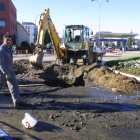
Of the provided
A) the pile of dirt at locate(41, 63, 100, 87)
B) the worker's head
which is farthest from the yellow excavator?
the worker's head

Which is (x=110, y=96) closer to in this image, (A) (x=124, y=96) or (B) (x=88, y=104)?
(A) (x=124, y=96)

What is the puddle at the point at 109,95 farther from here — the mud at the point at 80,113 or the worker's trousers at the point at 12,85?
the worker's trousers at the point at 12,85

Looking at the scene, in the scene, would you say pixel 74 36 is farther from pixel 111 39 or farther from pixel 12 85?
pixel 111 39

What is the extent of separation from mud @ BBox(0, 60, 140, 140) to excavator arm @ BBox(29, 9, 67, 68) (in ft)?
12.0

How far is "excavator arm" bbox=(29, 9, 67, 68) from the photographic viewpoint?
10555 mm

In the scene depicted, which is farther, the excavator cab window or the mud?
the excavator cab window

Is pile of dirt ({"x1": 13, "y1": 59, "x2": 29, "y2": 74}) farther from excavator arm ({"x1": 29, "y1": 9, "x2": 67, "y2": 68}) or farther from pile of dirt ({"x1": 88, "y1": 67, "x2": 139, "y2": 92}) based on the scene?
pile of dirt ({"x1": 88, "y1": 67, "x2": 139, "y2": 92})

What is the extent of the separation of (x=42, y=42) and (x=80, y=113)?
742cm

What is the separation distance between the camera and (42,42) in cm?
1115

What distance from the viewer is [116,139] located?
11.1 ft

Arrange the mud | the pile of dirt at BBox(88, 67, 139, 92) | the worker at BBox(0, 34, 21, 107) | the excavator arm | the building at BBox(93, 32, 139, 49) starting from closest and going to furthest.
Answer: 1. the mud
2. the worker at BBox(0, 34, 21, 107)
3. the pile of dirt at BBox(88, 67, 139, 92)
4. the excavator arm
5. the building at BBox(93, 32, 139, 49)

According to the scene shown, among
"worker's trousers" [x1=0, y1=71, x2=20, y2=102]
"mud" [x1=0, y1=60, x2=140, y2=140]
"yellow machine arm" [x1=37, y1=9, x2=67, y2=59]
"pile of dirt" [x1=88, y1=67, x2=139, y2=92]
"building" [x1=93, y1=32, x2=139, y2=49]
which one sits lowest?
"mud" [x1=0, y1=60, x2=140, y2=140]

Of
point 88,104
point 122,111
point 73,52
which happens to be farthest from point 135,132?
point 73,52

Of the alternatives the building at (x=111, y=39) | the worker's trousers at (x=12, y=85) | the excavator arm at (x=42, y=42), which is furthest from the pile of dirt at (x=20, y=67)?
the building at (x=111, y=39)
